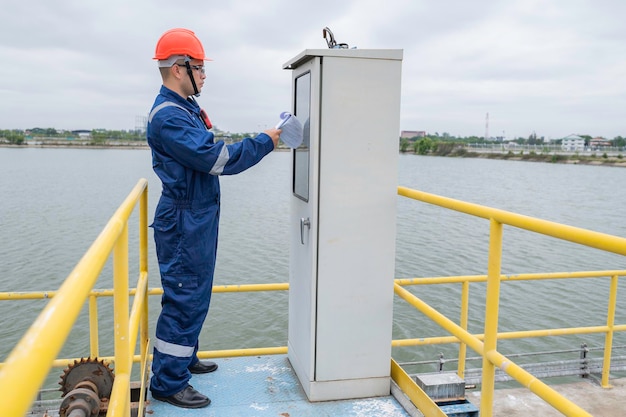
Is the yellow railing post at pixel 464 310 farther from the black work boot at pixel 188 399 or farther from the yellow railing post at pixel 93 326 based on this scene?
the yellow railing post at pixel 93 326

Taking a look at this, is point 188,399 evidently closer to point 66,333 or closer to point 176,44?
point 176,44

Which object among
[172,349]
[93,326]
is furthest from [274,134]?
[93,326]

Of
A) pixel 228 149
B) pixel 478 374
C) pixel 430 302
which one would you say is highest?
pixel 228 149

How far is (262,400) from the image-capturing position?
283 centimetres

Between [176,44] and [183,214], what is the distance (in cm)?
83

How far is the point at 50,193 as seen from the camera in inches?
1008

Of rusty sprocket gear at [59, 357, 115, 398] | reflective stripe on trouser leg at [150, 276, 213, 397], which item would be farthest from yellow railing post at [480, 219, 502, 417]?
rusty sprocket gear at [59, 357, 115, 398]

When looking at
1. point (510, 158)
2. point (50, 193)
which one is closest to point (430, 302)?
point (50, 193)

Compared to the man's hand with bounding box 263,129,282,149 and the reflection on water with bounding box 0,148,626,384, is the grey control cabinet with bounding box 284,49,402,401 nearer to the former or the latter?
the man's hand with bounding box 263,129,282,149

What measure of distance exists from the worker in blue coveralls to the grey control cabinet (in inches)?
12.0

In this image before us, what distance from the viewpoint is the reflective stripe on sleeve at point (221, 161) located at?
8.20 feet

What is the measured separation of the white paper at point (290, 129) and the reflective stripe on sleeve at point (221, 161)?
0.34m

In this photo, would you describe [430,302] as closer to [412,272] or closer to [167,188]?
[412,272]

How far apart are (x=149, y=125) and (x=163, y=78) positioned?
30 cm
